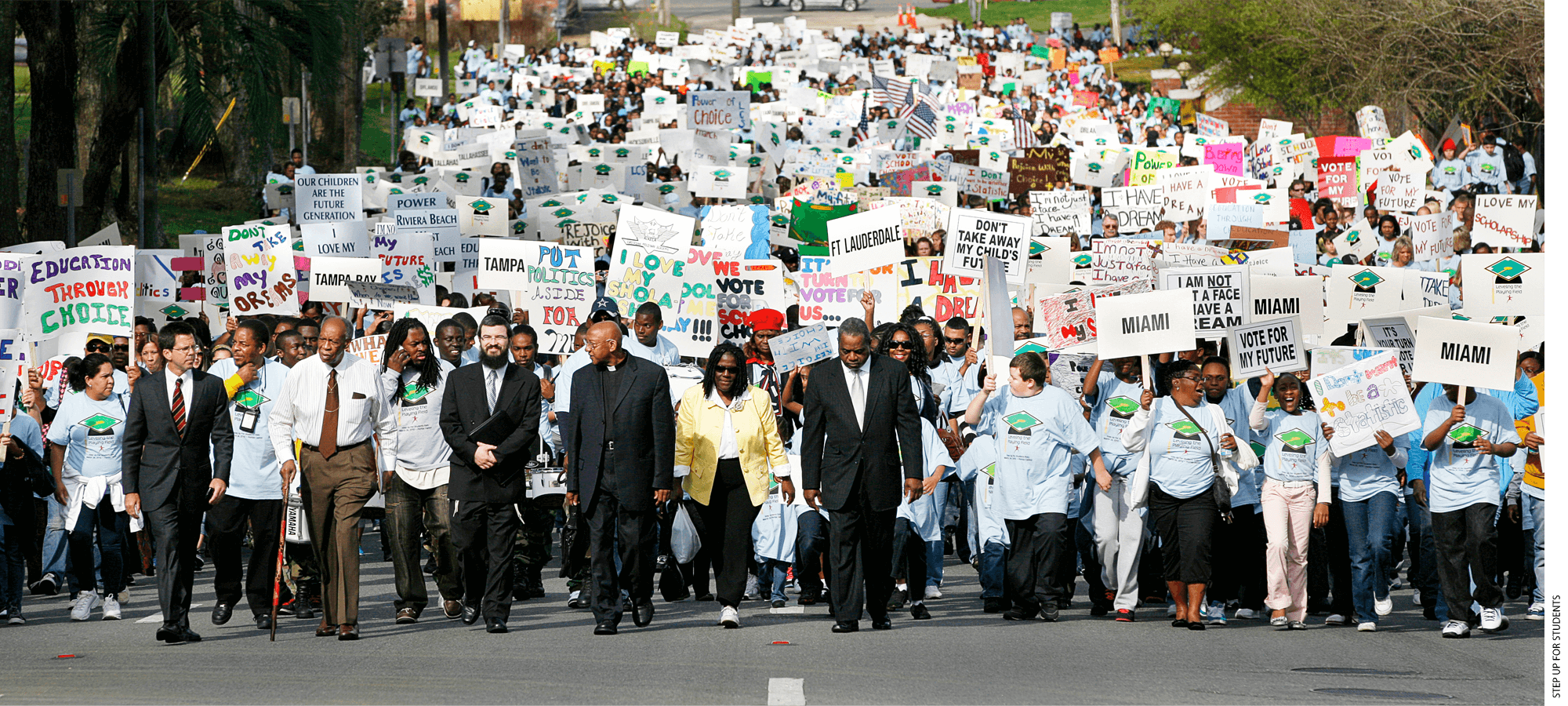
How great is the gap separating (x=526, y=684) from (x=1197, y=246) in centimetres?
1130

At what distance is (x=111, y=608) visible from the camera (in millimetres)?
10812

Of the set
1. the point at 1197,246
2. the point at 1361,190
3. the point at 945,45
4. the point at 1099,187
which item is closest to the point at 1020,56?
the point at 945,45

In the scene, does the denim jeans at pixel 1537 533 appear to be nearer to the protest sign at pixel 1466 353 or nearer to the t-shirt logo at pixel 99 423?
the protest sign at pixel 1466 353

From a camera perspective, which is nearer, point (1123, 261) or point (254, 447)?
point (254, 447)

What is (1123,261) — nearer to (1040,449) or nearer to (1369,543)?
(1369,543)

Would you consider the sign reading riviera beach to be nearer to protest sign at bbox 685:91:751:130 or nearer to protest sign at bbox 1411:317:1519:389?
protest sign at bbox 1411:317:1519:389

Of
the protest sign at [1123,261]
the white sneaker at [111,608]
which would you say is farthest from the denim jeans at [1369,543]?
the white sneaker at [111,608]

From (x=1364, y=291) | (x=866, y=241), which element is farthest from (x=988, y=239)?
(x=1364, y=291)

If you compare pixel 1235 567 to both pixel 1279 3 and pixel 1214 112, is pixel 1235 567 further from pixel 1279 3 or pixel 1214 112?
pixel 1214 112

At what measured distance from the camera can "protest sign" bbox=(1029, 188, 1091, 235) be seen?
73.9 ft

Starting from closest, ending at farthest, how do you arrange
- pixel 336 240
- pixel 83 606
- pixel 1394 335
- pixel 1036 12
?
pixel 83 606 < pixel 1394 335 < pixel 336 240 < pixel 1036 12

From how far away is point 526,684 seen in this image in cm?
828

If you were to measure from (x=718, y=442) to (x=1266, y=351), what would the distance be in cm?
367

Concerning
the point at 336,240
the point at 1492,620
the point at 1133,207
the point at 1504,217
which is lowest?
the point at 1492,620
